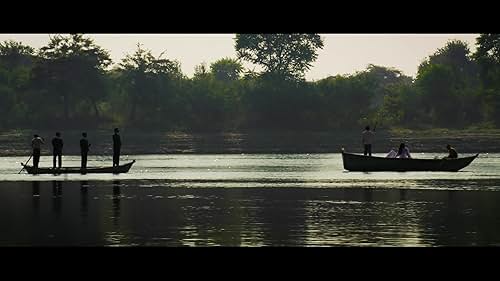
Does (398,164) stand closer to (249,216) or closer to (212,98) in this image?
(249,216)

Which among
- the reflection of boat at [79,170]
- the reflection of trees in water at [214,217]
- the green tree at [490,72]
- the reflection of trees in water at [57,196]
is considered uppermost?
the green tree at [490,72]

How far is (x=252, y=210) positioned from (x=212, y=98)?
81647mm

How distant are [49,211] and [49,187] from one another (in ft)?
29.0

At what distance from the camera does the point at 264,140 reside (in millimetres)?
95750

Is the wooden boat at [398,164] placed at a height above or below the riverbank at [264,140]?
below

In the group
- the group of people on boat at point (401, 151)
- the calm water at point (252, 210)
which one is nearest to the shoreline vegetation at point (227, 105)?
the group of people on boat at point (401, 151)

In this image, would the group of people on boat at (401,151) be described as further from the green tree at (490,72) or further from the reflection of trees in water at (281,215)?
the green tree at (490,72)

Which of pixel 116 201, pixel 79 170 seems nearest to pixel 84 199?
pixel 116 201

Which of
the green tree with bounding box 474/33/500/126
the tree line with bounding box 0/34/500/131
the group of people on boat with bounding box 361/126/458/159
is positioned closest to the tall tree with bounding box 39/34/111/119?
the tree line with bounding box 0/34/500/131

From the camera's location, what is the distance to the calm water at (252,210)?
57.7 feet

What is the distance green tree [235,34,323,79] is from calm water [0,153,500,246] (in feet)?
245

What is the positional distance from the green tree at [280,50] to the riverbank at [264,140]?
13391 millimetres
